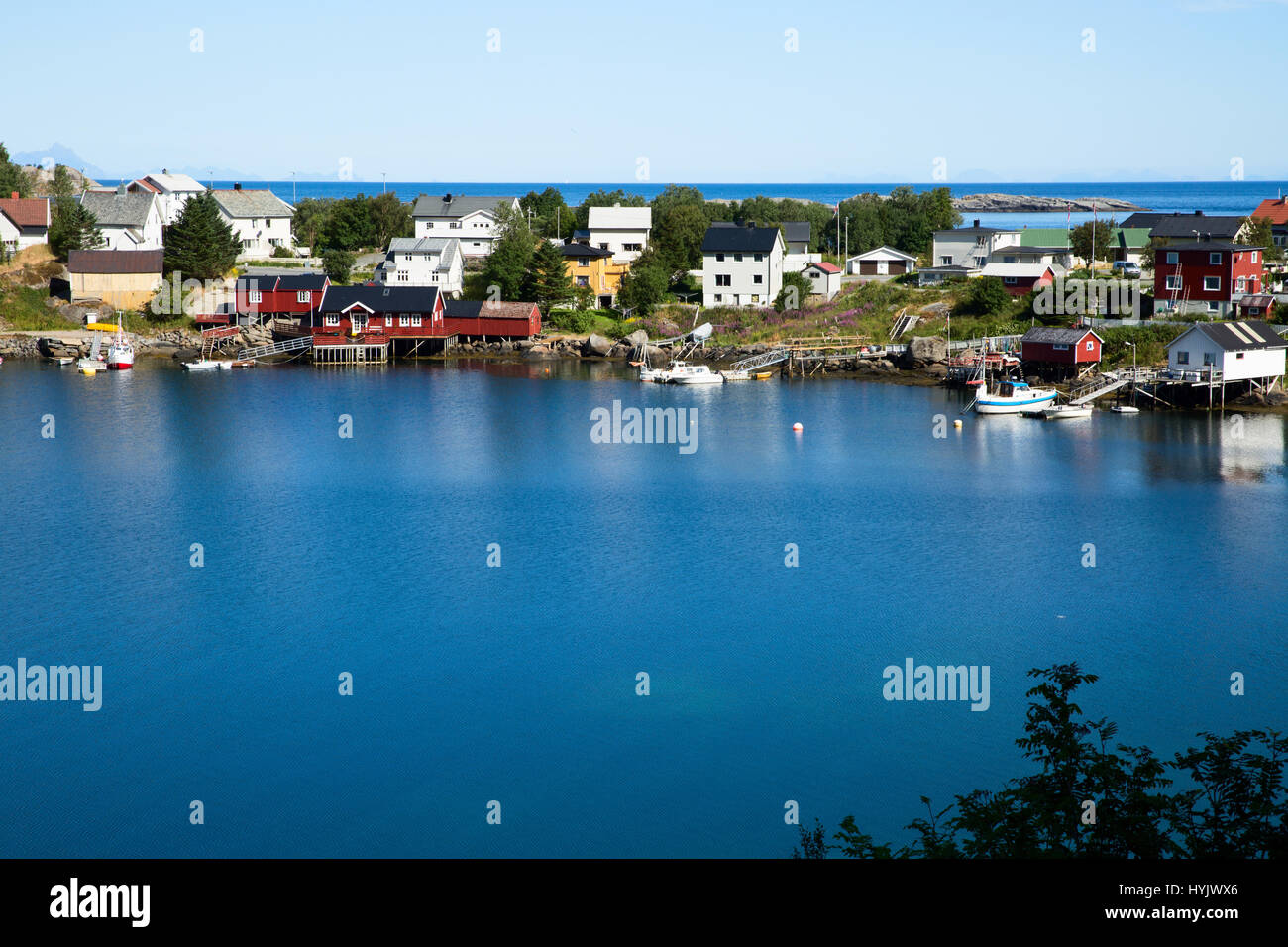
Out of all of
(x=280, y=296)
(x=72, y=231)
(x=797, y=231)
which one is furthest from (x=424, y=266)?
(x=797, y=231)

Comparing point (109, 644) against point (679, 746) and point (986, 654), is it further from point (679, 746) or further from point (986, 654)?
point (986, 654)

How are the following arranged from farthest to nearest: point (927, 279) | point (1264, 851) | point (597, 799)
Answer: point (927, 279), point (597, 799), point (1264, 851)

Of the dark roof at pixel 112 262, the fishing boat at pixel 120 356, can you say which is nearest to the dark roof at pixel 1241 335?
the fishing boat at pixel 120 356

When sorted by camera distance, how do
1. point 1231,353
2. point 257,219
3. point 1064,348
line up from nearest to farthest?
point 1231,353 → point 1064,348 → point 257,219

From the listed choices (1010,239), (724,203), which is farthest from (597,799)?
(724,203)

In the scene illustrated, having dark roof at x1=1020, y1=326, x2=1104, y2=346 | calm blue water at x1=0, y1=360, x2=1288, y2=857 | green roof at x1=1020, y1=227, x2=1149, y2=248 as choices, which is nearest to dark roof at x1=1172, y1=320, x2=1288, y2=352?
calm blue water at x1=0, y1=360, x2=1288, y2=857

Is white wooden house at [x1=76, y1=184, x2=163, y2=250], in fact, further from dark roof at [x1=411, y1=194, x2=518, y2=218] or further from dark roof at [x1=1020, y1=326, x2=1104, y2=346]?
dark roof at [x1=1020, y1=326, x2=1104, y2=346]

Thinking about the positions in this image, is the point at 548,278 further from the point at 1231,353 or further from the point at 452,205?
the point at 1231,353
